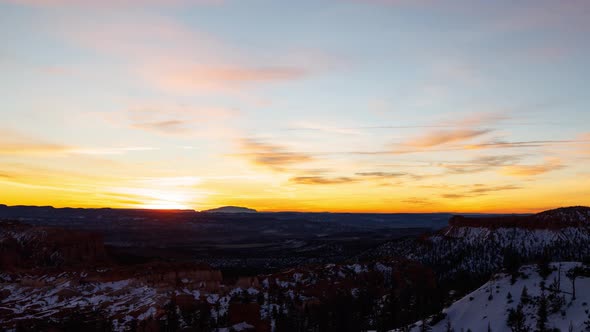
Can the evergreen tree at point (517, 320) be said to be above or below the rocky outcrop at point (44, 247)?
above

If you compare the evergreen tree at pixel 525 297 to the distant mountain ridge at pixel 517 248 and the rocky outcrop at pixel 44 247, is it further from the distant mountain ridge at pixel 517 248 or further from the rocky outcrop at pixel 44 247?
the rocky outcrop at pixel 44 247

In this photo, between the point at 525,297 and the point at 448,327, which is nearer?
the point at 525,297

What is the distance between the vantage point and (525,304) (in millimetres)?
43094

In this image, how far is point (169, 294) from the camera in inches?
4498

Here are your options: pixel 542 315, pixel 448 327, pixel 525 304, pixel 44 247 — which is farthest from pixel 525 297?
pixel 44 247

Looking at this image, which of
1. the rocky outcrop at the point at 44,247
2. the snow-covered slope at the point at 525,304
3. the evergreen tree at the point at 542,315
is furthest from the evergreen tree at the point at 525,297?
the rocky outcrop at the point at 44,247

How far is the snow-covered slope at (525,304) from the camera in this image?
1540 inches

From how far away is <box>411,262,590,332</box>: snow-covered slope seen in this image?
3912cm

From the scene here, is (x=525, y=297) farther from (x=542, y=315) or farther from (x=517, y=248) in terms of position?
(x=517, y=248)

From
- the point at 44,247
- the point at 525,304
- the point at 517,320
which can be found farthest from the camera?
the point at 44,247

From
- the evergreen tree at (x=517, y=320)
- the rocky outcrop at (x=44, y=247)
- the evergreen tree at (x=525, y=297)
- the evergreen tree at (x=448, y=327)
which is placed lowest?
the rocky outcrop at (x=44, y=247)

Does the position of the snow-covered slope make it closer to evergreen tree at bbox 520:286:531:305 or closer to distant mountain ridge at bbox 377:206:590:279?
evergreen tree at bbox 520:286:531:305

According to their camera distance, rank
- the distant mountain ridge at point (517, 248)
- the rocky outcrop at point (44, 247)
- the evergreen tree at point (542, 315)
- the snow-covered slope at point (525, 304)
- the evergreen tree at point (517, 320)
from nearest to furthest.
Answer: the evergreen tree at point (542, 315) → the snow-covered slope at point (525, 304) → the evergreen tree at point (517, 320) → the rocky outcrop at point (44, 247) → the distant mountain ridge at point (517, 248)

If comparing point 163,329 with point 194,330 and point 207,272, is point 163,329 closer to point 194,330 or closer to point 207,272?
point 194,330
